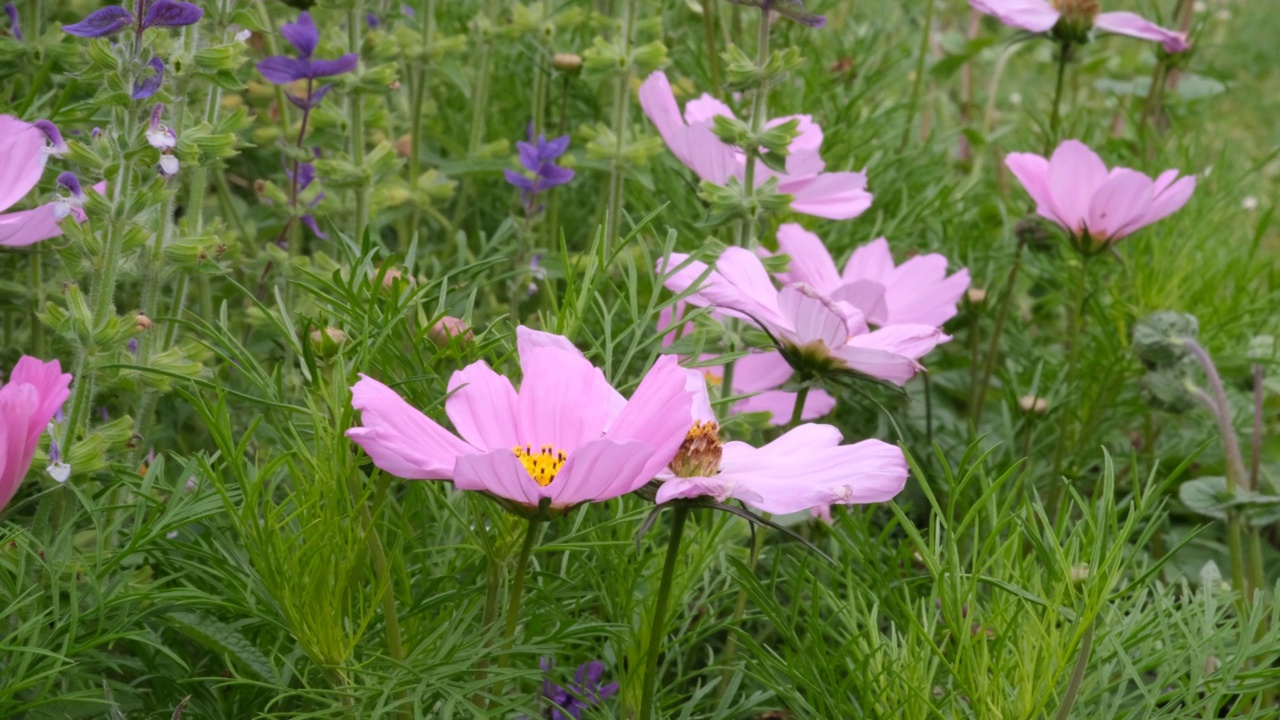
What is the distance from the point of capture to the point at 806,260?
0.95m

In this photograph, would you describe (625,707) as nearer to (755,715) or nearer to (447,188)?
(755,715)

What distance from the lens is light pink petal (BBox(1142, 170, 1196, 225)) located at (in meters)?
1.03

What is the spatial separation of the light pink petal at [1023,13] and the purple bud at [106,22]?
805 mm

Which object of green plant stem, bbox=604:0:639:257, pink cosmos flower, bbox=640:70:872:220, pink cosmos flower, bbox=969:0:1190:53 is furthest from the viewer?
pink cosmos flower, bbox=969:0:1190:53

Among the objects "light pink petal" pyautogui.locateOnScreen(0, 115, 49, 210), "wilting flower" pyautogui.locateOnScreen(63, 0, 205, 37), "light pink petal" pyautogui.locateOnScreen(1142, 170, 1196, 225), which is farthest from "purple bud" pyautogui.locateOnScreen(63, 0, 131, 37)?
"light pink petal" pyautogui.locateOnScreen(1142, 170, 1196, 225)

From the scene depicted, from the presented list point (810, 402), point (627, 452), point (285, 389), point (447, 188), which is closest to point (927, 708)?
point (627, 452)

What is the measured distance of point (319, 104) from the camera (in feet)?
3.56

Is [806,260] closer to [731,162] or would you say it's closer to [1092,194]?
[731,162]

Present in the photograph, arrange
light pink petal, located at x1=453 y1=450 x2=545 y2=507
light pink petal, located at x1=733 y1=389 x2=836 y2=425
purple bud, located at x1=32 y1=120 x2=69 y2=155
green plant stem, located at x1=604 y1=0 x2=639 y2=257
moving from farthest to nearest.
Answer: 1. green plant stem, located at x1=604 y1=0 x2=639 y2=257
2. light pink petal, located at x1=733 y1=389 x2=836 y2=425
3. purple bud, located at x1=32 y1=120 x2=69 y2=155
4. light pink petal, located at x1=453 y1=450 x2=545 y2=507

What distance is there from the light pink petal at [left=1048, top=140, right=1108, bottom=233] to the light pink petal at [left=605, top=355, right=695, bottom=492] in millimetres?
610

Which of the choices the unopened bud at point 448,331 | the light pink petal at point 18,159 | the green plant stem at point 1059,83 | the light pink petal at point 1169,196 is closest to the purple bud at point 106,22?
the light pink petal at point 18,159

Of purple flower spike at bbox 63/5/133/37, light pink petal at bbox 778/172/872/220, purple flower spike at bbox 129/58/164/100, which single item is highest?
purple flower spike at bbox 63/5/133/37

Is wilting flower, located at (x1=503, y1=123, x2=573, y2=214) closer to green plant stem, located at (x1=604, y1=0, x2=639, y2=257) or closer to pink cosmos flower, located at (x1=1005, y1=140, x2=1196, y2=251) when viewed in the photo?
green plant stem, located at (x1=604, y1=0, x2=639, y2=257)

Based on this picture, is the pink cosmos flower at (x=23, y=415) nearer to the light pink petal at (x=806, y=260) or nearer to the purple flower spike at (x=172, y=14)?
the purple flower spike at (x=172, y=14)
